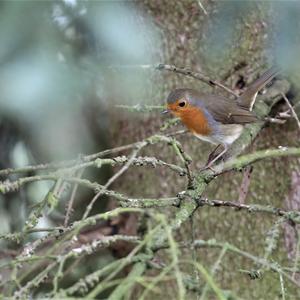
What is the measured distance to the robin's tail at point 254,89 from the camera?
8.48 feet

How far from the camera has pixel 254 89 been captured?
8.71 ft

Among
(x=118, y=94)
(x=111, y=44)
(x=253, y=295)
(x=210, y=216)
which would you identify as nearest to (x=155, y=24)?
(x=118, y=94)

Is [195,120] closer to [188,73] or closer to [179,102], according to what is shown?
[179,102]

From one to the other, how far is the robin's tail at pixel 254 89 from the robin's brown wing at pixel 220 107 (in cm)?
3

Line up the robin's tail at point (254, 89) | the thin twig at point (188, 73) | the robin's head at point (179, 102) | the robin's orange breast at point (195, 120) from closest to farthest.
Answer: the thin twig at point (188, 73), the robin's tail at point (254, 89), the robin's head at point (179, 102), the robin's orange breast at point (195, 120)

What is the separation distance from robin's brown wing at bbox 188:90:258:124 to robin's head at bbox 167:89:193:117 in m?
0.02

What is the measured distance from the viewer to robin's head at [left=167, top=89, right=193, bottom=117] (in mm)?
2709

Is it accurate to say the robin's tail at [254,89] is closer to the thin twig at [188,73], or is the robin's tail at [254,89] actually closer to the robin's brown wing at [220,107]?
the robin's brown wing at [220,107]

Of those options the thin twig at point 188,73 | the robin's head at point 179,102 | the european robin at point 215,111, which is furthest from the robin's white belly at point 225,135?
the thin twig at point 188,73

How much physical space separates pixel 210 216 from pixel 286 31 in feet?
2.69

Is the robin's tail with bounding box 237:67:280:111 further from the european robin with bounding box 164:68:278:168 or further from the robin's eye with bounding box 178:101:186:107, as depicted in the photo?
the robin's eye with bounding box 178:101:186:107

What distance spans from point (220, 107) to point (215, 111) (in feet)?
0.09

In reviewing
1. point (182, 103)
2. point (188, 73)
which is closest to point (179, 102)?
point (182, 103)

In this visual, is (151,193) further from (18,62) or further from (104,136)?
(18,62)
